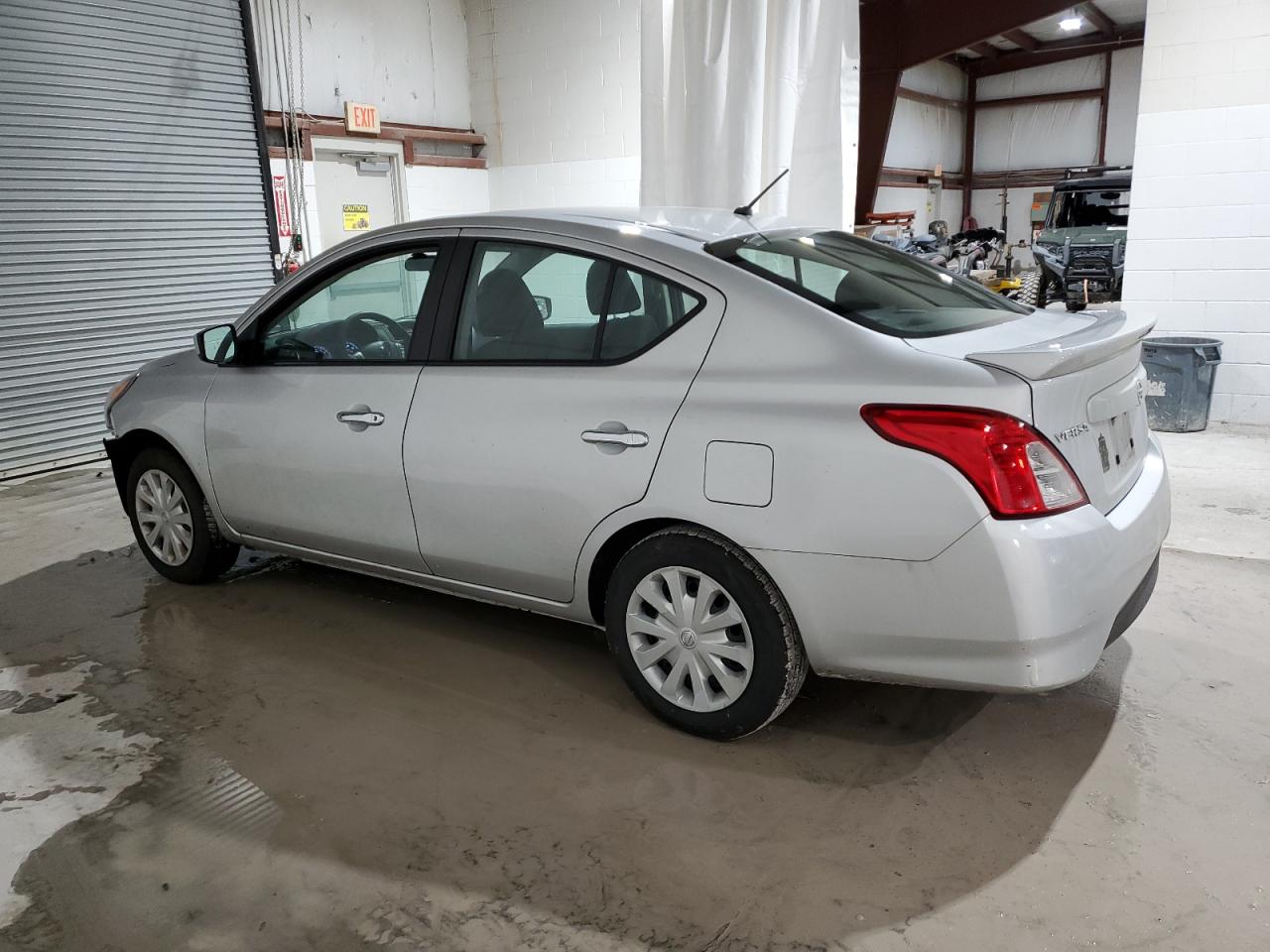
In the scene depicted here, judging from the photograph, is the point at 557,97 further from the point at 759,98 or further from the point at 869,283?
the point at 869,283

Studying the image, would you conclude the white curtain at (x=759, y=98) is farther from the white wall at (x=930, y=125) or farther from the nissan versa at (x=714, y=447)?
the white wall at (x=930, y=125)

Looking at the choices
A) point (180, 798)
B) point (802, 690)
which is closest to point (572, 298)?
point (802, 690)

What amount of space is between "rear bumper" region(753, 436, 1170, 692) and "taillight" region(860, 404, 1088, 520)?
0.14 ft

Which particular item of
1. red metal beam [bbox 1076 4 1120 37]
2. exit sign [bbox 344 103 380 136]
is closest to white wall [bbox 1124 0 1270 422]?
exit sign [bbox 344 103 380 136]

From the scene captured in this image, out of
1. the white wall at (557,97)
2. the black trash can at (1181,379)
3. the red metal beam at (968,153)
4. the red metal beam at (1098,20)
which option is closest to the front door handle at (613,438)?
the black trash can at (1181,379)

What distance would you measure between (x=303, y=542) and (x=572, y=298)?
1.34 meters

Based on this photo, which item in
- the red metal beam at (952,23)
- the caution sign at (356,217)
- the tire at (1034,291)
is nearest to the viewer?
the red metal beam at (952,23)

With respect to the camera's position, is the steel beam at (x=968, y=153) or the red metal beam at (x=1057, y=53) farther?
the steel beam at (x=968, y=153)

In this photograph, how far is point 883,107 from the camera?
11.2 metres

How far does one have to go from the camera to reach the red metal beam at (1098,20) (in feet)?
Result: 56.0

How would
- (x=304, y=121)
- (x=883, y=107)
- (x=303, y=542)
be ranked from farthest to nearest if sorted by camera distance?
(x=883, y=107)
(x=304, y=121)
(x=303, y=542)

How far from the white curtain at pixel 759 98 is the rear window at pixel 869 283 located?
2.87 meters

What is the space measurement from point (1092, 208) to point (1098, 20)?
9.52 meters

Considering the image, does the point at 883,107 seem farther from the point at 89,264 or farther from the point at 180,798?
the point at 180,798
